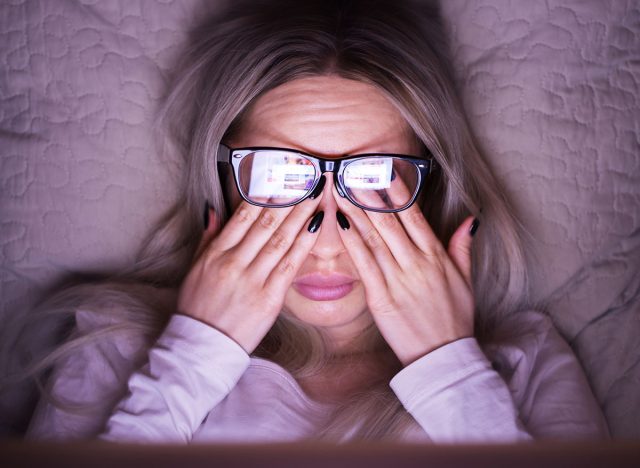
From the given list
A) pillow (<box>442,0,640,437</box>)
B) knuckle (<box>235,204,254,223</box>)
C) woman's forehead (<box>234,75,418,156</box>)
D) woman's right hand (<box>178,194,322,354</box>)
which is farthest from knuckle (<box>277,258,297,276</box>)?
pillow (<box>442,0,640,437</box>)

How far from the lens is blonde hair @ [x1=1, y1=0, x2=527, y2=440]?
1.03 metres

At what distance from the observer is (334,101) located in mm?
989

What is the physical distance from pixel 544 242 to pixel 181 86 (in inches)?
33.6

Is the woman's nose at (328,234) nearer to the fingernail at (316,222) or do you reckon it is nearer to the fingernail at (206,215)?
the fingernail at (316,222)

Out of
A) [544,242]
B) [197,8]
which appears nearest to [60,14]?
[197,8]

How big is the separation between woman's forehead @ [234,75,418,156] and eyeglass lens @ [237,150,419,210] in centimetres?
3

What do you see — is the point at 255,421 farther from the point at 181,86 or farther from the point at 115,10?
the point at 115,10

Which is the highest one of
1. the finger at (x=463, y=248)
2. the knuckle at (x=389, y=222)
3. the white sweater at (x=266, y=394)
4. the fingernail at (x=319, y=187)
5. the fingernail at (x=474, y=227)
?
the fingernail at (x=319, y=187)

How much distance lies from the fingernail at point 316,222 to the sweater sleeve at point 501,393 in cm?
30

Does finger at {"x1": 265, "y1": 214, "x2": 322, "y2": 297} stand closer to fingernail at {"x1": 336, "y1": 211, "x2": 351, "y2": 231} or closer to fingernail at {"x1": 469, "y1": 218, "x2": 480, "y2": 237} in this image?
fingernail at {"x1": 336, "y1": 211, "x2": 351, "y2": 231}

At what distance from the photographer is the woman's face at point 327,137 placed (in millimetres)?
972

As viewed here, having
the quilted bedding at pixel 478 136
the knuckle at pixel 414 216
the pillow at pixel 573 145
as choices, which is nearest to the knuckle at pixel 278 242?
the knuckle at pixel 414 216

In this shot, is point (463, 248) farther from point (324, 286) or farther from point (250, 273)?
point (250, 273)

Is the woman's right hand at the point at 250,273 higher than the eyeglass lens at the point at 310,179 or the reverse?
the reverse
